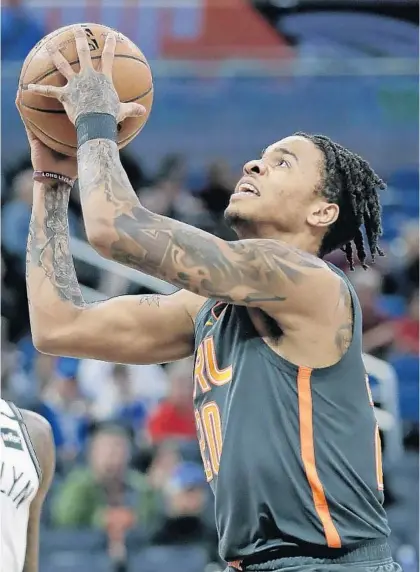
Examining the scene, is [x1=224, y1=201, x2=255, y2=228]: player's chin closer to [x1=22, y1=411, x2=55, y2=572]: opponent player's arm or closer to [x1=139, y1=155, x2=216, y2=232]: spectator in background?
[x1=22, y1=411, x2=55, y2=572]: opponent player's arm

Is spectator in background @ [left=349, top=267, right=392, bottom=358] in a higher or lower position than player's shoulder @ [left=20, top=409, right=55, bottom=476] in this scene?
lower

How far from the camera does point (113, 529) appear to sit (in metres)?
6.33

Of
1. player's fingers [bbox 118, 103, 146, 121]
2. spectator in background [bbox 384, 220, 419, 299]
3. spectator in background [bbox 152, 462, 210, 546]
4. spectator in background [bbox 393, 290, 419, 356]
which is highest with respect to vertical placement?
player's fingers [bbox 118, 103, 146, 121]

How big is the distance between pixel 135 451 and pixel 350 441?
4069mm

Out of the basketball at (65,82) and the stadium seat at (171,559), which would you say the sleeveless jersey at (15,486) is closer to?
the basketball at (65,82)

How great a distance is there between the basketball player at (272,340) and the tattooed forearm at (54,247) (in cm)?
43

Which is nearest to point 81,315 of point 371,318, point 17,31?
point 371,318

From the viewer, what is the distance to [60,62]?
9.80 feet

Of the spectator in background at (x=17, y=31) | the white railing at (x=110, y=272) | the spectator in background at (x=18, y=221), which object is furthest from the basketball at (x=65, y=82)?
the spectator in background at (x=17, y=31)


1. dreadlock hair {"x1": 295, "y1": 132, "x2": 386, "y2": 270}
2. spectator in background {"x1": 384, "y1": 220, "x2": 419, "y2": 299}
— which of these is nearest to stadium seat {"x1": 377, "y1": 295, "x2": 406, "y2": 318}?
spectator in background {"x1": 384, "y1": 220, "x2": 419, "y2": 299}

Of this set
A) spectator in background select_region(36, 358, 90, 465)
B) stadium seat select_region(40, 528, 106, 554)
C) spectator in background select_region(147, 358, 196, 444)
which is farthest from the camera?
spectator in background select_region(147, 358, 196, 444)

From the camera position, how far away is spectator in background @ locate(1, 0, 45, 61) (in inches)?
343

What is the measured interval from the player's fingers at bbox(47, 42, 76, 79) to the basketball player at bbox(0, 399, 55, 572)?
1125 mm

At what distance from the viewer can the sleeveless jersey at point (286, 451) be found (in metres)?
2.73
